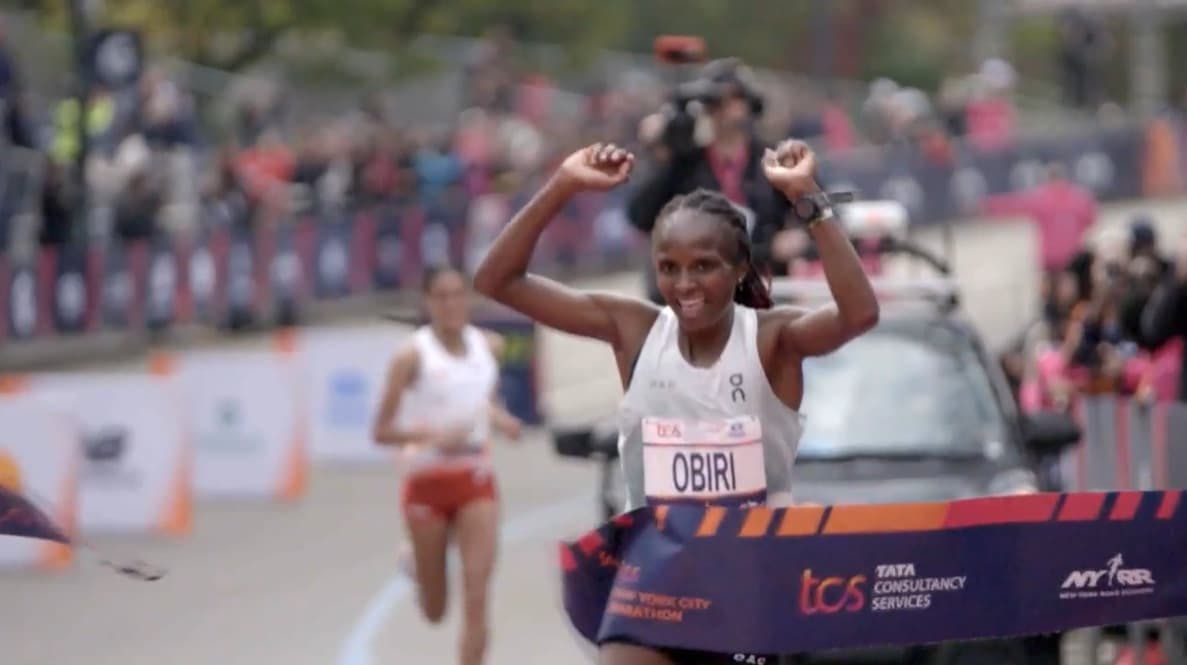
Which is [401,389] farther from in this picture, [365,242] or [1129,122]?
[1129,122]

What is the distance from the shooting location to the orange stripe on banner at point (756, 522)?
6266 mm

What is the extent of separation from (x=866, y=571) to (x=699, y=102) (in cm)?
470

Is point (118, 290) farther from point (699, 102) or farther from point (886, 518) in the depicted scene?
point (886, 518)

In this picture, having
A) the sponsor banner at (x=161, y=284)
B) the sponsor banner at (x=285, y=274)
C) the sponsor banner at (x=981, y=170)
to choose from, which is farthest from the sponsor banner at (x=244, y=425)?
the sponsor banner at (x=981, y=170)

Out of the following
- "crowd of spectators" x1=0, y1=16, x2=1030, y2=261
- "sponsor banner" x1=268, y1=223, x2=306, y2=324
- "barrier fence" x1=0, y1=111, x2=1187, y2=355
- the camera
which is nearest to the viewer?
the camera

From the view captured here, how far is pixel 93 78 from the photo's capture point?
24250 mm

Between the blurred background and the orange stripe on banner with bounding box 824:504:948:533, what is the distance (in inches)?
151

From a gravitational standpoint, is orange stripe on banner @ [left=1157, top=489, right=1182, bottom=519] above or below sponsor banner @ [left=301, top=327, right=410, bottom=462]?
above

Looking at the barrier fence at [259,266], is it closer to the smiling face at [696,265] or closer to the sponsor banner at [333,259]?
the sponsor banner at [333,259]

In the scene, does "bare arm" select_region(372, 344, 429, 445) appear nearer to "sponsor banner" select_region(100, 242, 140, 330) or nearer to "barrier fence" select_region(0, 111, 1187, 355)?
"barrier fence" select_region(0, 111, 1187, 355)

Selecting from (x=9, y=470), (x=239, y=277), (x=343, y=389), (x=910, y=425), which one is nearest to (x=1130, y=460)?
(x=910, y=425)

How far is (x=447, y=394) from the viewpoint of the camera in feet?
35.8

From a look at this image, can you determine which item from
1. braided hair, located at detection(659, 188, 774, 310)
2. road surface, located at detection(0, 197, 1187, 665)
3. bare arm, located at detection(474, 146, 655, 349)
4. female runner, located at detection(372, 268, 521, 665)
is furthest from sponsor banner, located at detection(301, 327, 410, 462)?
braided hair, located at detection(659, 188, 774, 310)

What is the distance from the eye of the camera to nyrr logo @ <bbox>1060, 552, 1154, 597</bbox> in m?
6.68
